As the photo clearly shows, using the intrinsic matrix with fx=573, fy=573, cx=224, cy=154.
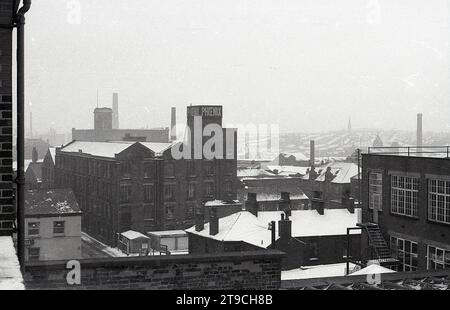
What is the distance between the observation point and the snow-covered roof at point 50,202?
149 ft

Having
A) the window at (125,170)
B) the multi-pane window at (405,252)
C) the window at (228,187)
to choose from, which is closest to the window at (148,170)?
the window at (125,170)

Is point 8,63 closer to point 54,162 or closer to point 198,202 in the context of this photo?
point 198,202

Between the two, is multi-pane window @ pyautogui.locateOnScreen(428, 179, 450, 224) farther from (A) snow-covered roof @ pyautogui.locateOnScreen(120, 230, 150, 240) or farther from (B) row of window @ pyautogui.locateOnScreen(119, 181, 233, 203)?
(B) row of window @ pyautogui.locateOnScreen(119, 181, 233, 203)

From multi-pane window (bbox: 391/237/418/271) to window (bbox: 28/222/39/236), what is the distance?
2741 cm

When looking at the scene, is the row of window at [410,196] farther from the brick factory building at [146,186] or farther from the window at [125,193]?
the window at [125,193]

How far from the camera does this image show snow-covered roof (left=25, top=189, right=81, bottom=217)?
45.6m

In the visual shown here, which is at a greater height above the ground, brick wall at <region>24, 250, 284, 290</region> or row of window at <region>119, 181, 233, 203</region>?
brick wall at <region>24, 250, 284, 290</region>

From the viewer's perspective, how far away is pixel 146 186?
58438mm

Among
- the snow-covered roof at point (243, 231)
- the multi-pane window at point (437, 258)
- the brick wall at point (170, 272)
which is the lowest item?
the snow-covered roof at point (243, 231)

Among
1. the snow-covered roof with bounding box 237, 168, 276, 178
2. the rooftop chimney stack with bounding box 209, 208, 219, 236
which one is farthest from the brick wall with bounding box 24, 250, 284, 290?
the snow-covered roof with bounding box 237, 168, 276, 178

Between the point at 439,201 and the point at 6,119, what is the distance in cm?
2475

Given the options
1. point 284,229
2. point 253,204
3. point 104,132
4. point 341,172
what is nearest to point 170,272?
point 284,229
